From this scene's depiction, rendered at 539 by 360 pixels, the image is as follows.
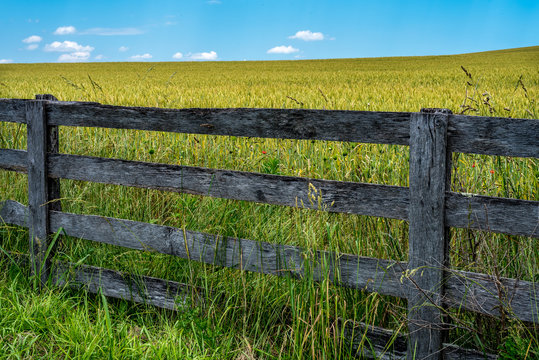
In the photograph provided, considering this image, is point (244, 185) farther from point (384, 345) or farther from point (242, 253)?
point (384, 345)

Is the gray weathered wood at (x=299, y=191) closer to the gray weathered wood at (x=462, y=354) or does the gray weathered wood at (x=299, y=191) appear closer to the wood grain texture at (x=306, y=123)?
the wood grain texture at (x=306, y=123)

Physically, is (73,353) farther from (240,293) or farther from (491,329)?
(491,329)

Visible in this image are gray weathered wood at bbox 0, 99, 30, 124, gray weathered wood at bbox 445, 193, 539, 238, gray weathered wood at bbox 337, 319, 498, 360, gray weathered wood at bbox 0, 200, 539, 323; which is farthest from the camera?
gray weathered wood at bbox 0, 99, 30, 124

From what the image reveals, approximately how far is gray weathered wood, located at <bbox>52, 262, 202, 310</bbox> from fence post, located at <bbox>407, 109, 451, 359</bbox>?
1.38m

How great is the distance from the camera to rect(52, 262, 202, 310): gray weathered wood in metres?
3.42

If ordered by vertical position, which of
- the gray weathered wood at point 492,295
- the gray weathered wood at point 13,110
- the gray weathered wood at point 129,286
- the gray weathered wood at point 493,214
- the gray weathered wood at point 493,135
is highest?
the gray weathered wood at point 13,110

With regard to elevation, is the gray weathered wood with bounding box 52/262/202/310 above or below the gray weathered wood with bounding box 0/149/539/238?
below

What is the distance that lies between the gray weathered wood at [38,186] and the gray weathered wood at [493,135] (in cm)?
294

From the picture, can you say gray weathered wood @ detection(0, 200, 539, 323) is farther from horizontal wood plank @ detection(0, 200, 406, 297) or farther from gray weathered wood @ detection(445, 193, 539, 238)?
gray weathered wood @ detection(445, 193, 539, 238)

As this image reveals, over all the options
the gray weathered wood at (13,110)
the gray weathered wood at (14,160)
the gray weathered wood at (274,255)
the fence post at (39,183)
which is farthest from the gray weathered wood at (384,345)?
the gray weathered wood at (13,110)

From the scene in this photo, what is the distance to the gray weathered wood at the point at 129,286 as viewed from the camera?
11.2ft

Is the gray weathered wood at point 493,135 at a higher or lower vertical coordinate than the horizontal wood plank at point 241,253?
higher

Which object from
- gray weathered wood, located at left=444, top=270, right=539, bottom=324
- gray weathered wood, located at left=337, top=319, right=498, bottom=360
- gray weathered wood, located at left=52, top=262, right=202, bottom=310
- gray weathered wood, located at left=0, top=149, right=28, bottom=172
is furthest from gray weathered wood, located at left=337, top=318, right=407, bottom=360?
gray weathered wood, located at left=0, top=149, right=28, bottom=172

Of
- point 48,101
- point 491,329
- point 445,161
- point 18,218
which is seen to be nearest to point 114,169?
point 48,101
